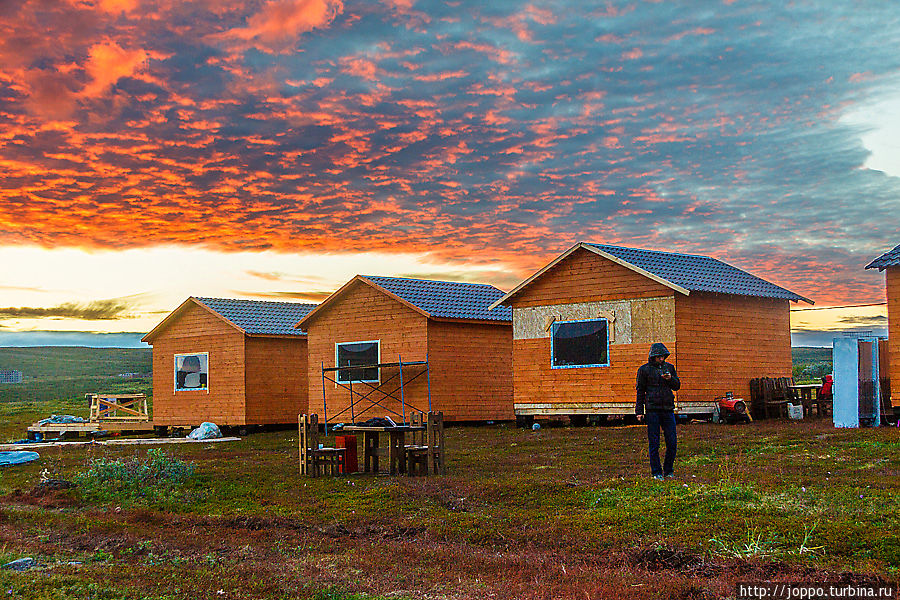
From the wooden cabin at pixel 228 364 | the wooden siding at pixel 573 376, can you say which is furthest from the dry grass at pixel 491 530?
the wooden cabin at pixel 228 364

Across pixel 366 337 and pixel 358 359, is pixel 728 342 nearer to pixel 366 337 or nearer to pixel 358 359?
pixel 366 337

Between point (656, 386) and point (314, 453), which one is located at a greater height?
point (656, 386)

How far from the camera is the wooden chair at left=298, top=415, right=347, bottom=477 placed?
591 inches

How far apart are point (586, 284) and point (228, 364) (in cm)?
1295

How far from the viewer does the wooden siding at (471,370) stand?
27188 millimetres

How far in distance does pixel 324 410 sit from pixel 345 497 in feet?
50.8

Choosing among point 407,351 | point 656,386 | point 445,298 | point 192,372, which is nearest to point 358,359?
point 407,351

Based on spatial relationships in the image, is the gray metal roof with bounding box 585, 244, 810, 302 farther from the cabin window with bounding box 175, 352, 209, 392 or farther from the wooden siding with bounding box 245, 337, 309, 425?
the cabin window with bounding box 175, 352, 209, 392

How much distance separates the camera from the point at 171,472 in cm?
1447

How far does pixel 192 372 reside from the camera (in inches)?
1259

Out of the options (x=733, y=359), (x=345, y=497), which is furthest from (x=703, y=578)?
(x=733, y=359)

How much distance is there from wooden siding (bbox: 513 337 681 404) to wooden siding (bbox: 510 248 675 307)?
1.24m

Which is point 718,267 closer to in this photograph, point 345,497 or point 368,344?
point 368,344

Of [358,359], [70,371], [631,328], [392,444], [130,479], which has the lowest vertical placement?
[70,371]
